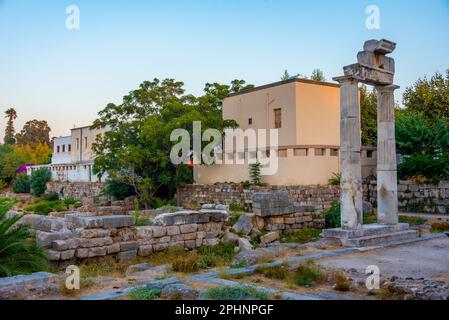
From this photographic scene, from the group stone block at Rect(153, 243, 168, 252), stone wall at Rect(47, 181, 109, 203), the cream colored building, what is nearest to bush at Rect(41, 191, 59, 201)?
stone wall at Rect(47, 181, 109, 203)

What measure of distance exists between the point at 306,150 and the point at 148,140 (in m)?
8.99

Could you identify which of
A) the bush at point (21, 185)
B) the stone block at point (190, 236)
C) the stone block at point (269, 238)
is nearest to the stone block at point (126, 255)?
the stone block at point (190, 236)

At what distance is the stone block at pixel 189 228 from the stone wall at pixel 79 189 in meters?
19.2

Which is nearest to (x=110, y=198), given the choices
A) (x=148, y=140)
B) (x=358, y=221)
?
(x=148, y=140)

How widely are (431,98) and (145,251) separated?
21990mm

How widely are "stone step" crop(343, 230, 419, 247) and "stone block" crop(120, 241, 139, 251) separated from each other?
519cm

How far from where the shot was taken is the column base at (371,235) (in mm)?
10695

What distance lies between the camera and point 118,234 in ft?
35.1

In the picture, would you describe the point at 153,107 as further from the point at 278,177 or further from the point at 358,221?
the point at 358,221

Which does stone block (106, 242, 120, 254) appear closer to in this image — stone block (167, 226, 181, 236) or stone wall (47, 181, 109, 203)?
stone block (167, 226, 181, 236)

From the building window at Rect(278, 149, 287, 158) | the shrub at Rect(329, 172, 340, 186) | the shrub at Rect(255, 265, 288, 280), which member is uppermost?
the building window at Rect(278, 149, 287, 158)

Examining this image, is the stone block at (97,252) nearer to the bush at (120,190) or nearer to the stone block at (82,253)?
the stone block at (82,253)

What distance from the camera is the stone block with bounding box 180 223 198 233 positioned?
11906 mm

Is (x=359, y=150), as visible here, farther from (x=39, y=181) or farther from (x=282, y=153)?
(x=39, y=181)
